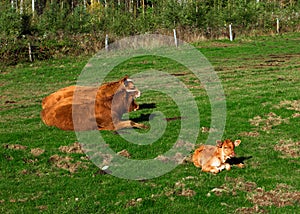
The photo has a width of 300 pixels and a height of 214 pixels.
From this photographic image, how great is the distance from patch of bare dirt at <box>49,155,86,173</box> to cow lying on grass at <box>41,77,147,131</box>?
1928mm

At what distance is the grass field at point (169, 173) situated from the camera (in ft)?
25.0

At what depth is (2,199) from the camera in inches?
319

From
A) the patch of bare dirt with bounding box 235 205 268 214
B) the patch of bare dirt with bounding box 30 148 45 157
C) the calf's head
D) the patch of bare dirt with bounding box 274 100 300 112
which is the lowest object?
the patch of bare dirt with bounding box 235 205 268 214

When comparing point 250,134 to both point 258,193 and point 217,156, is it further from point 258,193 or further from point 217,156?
point 258,193

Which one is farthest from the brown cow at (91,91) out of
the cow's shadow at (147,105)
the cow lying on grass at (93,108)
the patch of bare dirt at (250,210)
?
the patch of bare dirt at (250,210)

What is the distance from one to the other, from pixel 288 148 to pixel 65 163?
211 inches

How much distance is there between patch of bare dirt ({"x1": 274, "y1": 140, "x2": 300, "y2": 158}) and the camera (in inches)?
395

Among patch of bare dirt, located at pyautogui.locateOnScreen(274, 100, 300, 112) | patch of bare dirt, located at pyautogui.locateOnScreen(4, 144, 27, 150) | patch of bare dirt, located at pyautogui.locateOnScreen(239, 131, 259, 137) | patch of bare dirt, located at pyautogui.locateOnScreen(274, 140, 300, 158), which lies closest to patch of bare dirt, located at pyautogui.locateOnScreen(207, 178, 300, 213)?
patch of bare dirt, located at pyautogui.locateOnScreen(274, 140, 300, 158)

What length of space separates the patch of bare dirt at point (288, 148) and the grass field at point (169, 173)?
0.02 metres

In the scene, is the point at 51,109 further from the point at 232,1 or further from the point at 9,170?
the point at 232,1

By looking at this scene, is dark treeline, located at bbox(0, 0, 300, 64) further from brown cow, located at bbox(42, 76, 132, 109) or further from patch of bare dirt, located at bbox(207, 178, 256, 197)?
patch of bare dirt, located at bbox(207, 178, 256, 197)

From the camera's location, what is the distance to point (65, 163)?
9883mm

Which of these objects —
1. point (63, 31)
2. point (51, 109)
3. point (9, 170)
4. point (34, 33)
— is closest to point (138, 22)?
point (63, 31)

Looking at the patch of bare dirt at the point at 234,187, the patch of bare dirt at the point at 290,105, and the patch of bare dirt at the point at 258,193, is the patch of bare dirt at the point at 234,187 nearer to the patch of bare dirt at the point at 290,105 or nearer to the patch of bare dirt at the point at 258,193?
the patch of bare dirt at the point at 258,193
